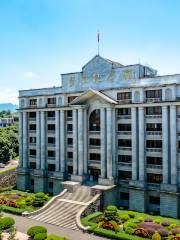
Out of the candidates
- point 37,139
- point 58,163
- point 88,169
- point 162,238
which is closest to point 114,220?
point 162,238

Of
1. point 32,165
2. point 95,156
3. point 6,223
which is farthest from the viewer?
point 32,165

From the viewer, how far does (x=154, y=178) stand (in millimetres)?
46125

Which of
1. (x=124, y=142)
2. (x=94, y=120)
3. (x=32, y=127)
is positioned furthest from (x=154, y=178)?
(x=32, y=127)

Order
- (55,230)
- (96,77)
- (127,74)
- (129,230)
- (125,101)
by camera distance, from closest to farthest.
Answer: (129,230) < (55,230) < (127,74) < (125,101) < (96,77)

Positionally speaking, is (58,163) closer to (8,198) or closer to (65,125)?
(65,125)

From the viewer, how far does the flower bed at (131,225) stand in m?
35.2

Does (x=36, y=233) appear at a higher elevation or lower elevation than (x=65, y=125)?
lower

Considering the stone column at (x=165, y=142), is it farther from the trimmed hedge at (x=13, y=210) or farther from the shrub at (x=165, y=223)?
the trimmed hedge at (x=13, y=210)

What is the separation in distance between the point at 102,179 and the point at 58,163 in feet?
35.1

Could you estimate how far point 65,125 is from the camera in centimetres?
5578

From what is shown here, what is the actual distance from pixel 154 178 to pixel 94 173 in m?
11.0

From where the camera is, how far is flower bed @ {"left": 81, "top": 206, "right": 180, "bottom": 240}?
116 ft

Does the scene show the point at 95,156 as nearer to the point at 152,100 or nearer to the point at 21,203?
the point at 152,100

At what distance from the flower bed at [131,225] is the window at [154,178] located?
5252 mm
